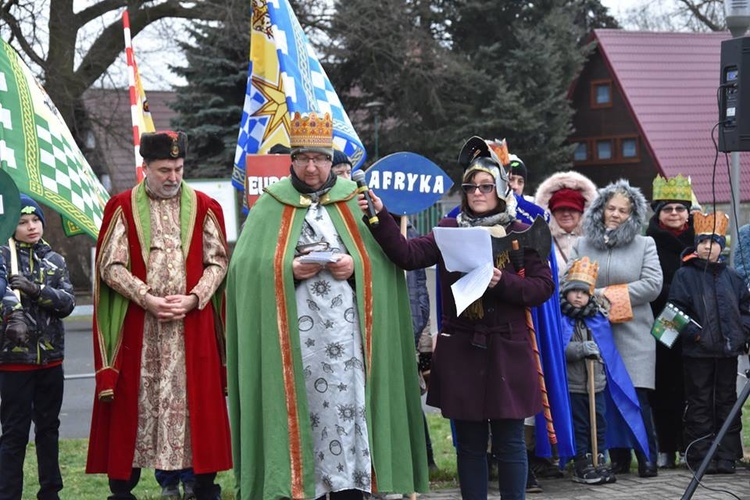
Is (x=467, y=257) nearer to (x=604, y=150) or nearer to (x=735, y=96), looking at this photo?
(x=735, y=96)

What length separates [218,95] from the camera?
2492 cm

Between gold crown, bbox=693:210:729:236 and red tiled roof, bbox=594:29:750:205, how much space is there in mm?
24722

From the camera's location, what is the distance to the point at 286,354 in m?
5.11

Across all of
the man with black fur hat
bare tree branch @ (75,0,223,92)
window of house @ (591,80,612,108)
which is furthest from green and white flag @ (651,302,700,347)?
window of house @ (591,80,612,108)

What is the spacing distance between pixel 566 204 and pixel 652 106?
2687 cm

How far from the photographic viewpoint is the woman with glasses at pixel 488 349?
17.2 feet

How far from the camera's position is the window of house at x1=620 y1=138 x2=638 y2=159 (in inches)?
1318

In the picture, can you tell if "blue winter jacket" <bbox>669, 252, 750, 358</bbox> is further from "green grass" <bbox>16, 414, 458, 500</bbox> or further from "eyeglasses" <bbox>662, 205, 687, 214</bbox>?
"green grass" <bbox>16, 414, 458, 500</bbox>

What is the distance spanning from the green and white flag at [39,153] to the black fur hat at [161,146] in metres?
0.71

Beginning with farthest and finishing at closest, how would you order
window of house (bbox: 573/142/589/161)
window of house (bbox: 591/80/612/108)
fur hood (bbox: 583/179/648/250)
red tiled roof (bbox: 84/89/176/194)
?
window of house (bbox: 573/142/589/161) → window of house (bbox: 591/80/612/108) → red tiled roof (bbox: 84/89/176/194) → fur hood (bbox: 583/179/648/250)

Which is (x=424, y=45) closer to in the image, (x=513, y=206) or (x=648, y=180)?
(x=648, y=180)

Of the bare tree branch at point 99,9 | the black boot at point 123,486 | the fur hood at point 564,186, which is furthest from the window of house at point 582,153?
the black boot at point 123,486

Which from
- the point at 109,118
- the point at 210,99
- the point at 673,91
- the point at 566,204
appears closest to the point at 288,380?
the point at 566,204

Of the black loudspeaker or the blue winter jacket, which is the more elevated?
the black loudspeaker
